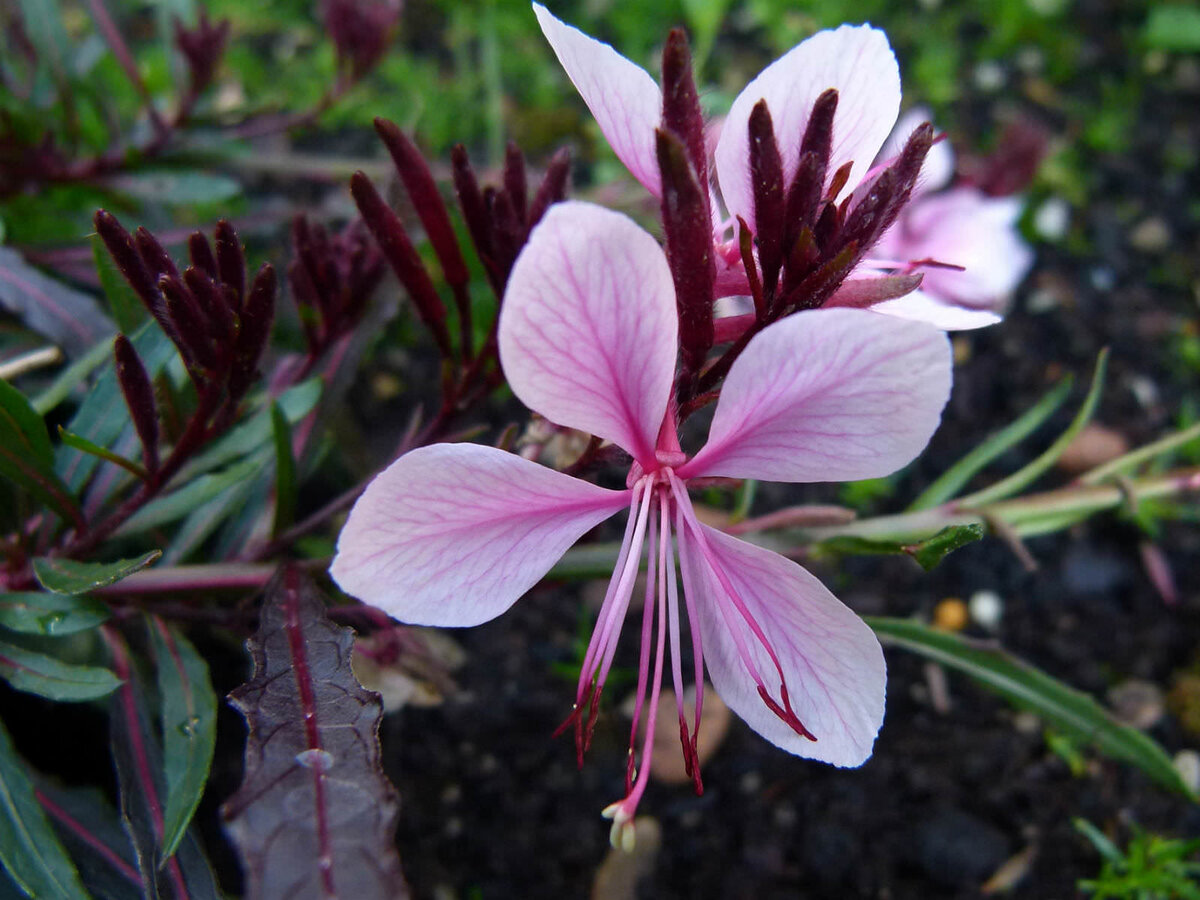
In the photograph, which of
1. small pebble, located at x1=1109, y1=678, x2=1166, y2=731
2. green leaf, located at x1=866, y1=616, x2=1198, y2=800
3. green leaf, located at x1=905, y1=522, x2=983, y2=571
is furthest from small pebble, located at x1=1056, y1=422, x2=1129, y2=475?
green leaf, located at x1=905, y1=522, x2=983, y2=571

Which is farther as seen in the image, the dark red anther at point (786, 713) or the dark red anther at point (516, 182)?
the dark red anther at point (516, 182)

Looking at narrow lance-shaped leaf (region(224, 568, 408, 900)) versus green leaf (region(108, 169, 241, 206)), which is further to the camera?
green leaf (region(108, 169, 241, 206))

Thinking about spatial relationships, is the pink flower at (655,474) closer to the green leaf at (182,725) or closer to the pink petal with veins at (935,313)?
the pink petal with veins at (935,313)

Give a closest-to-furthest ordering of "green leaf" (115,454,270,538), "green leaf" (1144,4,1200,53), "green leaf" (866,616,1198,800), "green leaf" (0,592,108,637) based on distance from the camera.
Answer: "green leaf" (0,592,108,637), "green leaf" (115,454,270,538), "green leaf" (866,616,1198,800), "green leaf" (1144,4,1200,53)

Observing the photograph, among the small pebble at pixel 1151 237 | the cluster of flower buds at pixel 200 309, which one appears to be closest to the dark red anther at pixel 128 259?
the cluster of flower buds at pixel 200 309

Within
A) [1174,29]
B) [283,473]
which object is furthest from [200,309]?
[1174,29]

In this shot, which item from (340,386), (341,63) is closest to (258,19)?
(341,63)

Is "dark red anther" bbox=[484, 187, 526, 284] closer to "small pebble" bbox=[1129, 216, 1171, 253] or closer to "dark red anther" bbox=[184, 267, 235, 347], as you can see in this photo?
"dark red anther" bbox=[184, 267, 235, 347]
